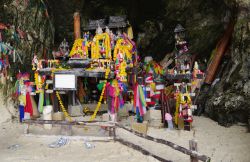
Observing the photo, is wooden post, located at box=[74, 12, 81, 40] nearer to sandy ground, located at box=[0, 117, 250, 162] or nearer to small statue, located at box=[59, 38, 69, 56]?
small statue, located at box=[59, 38, 69, 56]

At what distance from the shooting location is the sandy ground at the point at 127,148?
8.36 metres

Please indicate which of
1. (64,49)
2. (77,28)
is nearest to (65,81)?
(64,49)

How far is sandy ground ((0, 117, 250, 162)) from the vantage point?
8.36 m

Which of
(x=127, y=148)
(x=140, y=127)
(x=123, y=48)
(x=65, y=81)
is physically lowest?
(x=127, y=148)

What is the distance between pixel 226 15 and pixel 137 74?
3.94 meters

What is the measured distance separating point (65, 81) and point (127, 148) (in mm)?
3406

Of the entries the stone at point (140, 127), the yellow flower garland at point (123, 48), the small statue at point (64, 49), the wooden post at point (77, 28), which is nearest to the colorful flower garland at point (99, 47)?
the yellow flower garland at point (123, 48)

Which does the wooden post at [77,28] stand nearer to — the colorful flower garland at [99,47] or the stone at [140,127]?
the colorful flower garland at [99,47]

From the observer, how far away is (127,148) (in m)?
9.05

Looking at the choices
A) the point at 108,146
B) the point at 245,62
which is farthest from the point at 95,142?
the point at 245,62

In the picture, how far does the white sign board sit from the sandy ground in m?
1.86

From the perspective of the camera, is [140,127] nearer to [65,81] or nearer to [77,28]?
[65,81]

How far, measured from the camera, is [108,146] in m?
9.34

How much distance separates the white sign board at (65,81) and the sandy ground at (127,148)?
1.86 m
